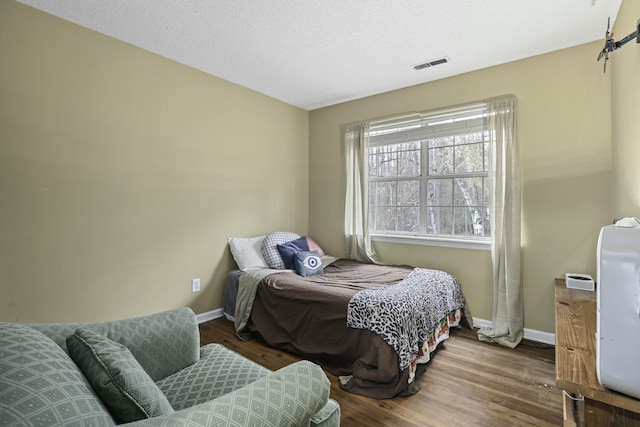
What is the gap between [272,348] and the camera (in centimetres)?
266

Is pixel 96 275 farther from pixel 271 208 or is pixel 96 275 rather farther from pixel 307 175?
pixel 307 175

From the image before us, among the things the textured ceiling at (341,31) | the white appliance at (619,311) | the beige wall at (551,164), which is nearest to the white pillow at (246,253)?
the textured ceiling at (341,31)

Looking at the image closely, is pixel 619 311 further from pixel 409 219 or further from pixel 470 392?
pixel 409 219

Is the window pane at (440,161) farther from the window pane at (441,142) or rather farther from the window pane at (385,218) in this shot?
the window pane at (385,218)

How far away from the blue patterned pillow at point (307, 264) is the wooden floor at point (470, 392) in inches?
30.6

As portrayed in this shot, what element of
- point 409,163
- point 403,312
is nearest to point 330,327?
point 403,312

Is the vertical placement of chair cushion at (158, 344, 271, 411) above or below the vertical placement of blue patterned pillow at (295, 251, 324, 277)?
below

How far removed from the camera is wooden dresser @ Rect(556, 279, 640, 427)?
2.68 ft

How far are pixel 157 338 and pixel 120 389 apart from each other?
0.65 meters

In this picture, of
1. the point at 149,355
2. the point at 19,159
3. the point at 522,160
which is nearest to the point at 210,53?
the point at 19,159

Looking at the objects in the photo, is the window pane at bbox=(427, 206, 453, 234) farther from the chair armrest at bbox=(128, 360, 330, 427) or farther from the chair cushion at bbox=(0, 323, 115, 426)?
the chair cushion at bbox=(0, 323, 115, 426)

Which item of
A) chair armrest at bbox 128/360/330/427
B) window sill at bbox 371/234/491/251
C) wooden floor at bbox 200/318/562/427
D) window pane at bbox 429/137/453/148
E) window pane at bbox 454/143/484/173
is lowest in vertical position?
wooden floor at bbox 200/318/562/427

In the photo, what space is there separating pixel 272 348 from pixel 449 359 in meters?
1.44

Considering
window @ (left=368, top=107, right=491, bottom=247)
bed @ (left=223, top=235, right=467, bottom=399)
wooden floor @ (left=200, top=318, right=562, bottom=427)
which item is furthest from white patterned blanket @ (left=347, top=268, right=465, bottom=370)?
window @ (left=368, top=107, right=491, bottom=247)
